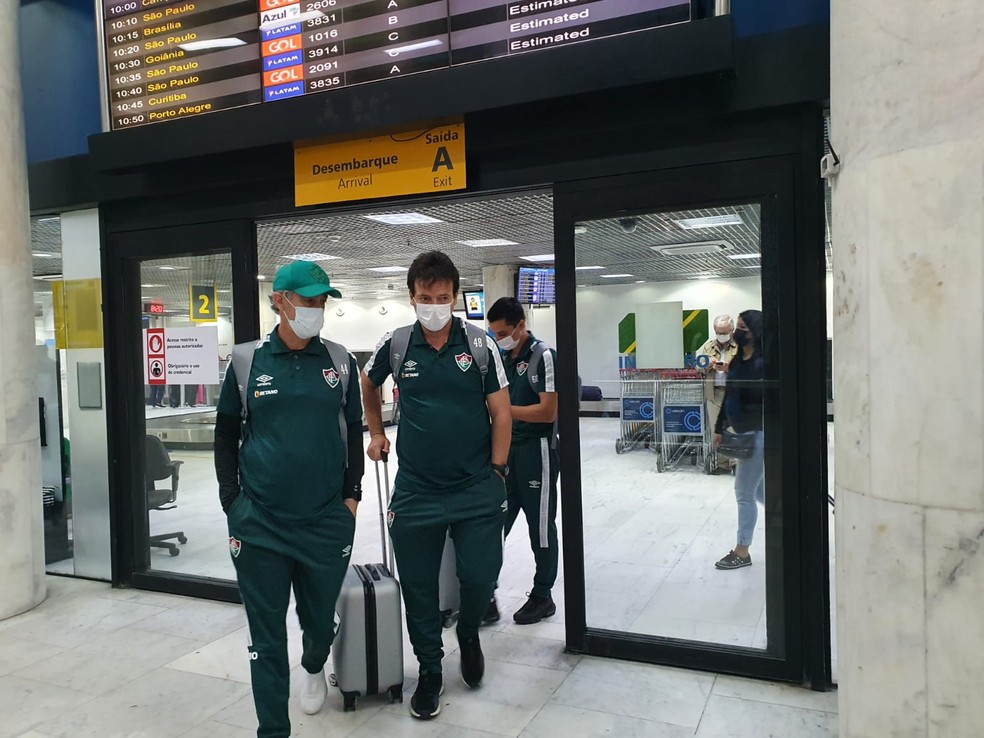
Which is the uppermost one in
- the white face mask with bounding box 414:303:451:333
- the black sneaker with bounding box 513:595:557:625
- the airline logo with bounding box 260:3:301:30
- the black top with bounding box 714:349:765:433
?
the airline logo with bounding box 260:3:301:30

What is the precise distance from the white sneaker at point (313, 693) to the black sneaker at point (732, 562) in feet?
6.10

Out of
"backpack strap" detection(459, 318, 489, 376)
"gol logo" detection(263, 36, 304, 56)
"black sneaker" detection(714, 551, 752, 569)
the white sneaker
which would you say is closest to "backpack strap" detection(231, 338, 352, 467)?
"backpack strap" detection(459, 318, 489, 376)

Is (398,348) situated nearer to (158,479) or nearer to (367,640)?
(367,640)

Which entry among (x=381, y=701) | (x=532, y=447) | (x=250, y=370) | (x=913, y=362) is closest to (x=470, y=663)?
(x=381, y=701)

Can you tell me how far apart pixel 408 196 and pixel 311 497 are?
166cm

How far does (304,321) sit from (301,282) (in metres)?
0.13

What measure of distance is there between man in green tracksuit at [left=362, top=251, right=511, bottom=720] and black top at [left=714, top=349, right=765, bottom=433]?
1.01m

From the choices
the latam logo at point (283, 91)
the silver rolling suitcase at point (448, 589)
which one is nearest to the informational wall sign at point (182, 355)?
the latam logo at point (283, 91)

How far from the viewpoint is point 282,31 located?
3574 mm

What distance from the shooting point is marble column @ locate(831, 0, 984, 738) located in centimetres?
186

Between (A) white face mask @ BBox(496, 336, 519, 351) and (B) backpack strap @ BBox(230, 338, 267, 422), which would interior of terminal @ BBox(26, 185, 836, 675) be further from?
(B) backpack strap @ BBox(230, 338, 267, 422)

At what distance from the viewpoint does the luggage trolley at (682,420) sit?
10.7ft

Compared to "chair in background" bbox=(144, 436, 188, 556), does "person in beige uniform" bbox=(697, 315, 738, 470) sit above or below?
above

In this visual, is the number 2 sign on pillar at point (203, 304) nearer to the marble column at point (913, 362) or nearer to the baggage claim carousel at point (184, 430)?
the baggage claim carousel at point (184, 430)
